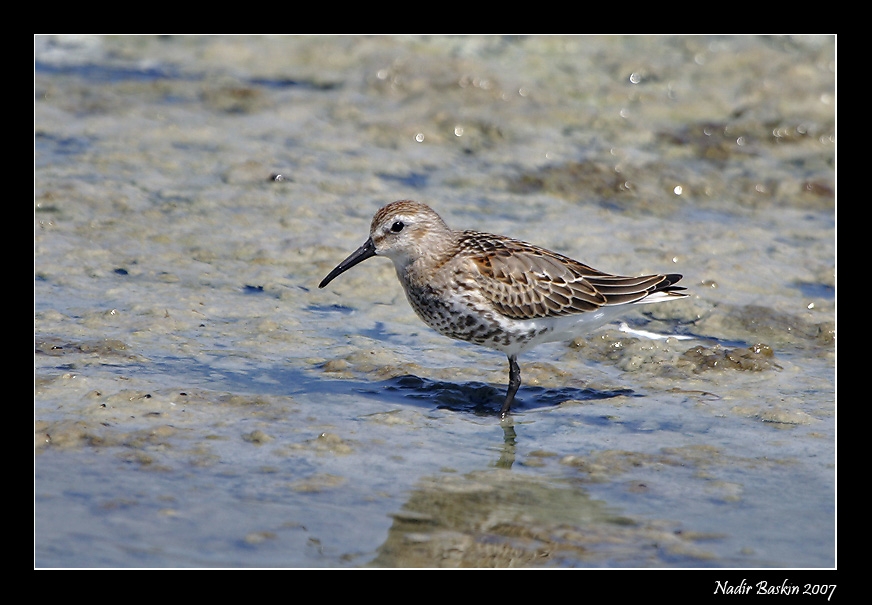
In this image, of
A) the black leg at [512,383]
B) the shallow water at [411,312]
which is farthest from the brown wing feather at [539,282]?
the shallow water at [411,312]

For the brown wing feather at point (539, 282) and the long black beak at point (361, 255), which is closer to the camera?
the brown wing feather at point (539, 282)

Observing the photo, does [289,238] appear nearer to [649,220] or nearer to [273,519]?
[649,220]

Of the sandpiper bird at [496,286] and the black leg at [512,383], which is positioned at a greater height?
the sandpiper bird at [496,286]

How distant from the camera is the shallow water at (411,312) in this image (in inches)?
209

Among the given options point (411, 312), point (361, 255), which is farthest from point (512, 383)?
point (411, 312)

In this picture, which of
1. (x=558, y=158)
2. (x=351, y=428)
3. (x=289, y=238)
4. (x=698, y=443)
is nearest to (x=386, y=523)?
(x=351, y=428)

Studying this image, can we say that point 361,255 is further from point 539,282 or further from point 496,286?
point 539,282

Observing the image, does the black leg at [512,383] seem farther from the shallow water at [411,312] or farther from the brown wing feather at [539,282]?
the brown wing feather at [539,282]

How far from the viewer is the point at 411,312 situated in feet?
27.1

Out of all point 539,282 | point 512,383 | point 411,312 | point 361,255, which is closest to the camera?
point 512,383

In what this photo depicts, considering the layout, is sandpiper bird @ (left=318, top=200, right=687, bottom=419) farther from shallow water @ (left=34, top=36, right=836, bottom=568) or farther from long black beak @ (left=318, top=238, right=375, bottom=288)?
shallow water @ (left=34, top=36, right=836, bottom=568)

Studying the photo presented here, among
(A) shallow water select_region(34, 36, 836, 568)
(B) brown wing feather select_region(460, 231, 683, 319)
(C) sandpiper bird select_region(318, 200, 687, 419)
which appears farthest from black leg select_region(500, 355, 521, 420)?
(B) brown wing feather select_region(460, 231, 683, 319)

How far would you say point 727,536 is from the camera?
5.28 metres

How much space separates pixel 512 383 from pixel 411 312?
5.07ft
